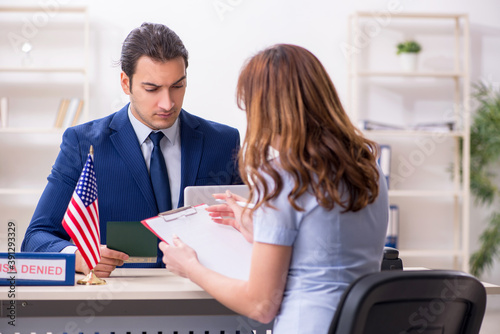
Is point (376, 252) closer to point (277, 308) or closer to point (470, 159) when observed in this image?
point (277, 308)

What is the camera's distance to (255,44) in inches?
181

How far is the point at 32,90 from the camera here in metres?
4.36

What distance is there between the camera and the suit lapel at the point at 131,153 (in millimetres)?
1981

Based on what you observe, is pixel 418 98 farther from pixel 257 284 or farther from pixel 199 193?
pixel 257 284

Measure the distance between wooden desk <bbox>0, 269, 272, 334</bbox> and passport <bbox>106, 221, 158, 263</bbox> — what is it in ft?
0.24

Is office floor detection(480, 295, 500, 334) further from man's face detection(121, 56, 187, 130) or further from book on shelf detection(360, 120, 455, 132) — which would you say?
man's face detection(121, 56, 187, 130)

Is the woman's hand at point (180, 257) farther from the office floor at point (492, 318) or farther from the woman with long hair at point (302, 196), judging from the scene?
the office floor at point (492, 318)

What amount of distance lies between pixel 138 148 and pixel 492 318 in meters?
3.56

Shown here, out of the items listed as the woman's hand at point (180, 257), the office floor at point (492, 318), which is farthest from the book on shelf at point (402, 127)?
the woman's hand at point (180, 257)

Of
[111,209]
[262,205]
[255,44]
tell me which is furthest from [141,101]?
[255,44]

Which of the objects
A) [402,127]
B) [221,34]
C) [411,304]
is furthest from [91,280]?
[402,127]

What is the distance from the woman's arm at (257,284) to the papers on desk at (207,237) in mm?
54

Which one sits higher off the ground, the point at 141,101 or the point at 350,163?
the point at 141,101

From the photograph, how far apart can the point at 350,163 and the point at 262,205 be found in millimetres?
209
